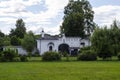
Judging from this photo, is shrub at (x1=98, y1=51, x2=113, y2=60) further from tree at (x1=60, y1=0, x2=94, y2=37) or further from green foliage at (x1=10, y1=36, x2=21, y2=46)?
green foliage at (x1=10, y1=36, x2=21, y2=46)

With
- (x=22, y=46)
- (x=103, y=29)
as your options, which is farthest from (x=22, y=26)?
(x=103, y=29)

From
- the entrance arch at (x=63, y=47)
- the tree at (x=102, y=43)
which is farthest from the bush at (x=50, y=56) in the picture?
the entrance arch at (x=63, y=47)

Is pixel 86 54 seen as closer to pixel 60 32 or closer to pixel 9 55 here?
pixel 9 55

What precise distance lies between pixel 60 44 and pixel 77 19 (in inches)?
481

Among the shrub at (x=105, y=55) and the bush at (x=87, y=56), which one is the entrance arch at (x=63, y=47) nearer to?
the shrub at (x=105, y=55)

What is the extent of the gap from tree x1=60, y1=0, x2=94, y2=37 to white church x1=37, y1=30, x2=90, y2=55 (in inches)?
102

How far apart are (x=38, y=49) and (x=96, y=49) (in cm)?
4771

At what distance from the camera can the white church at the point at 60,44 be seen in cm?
12038

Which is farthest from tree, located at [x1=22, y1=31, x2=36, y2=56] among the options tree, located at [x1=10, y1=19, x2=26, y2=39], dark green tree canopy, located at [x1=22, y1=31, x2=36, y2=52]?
tree, located at [x1=10, y1=19, x2=26, y2=39]

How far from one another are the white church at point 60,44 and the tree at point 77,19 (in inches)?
102

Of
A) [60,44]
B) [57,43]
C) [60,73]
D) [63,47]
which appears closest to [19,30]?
[57,43]

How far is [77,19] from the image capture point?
374ft

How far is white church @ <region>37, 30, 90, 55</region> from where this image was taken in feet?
395

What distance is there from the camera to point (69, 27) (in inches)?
4542
